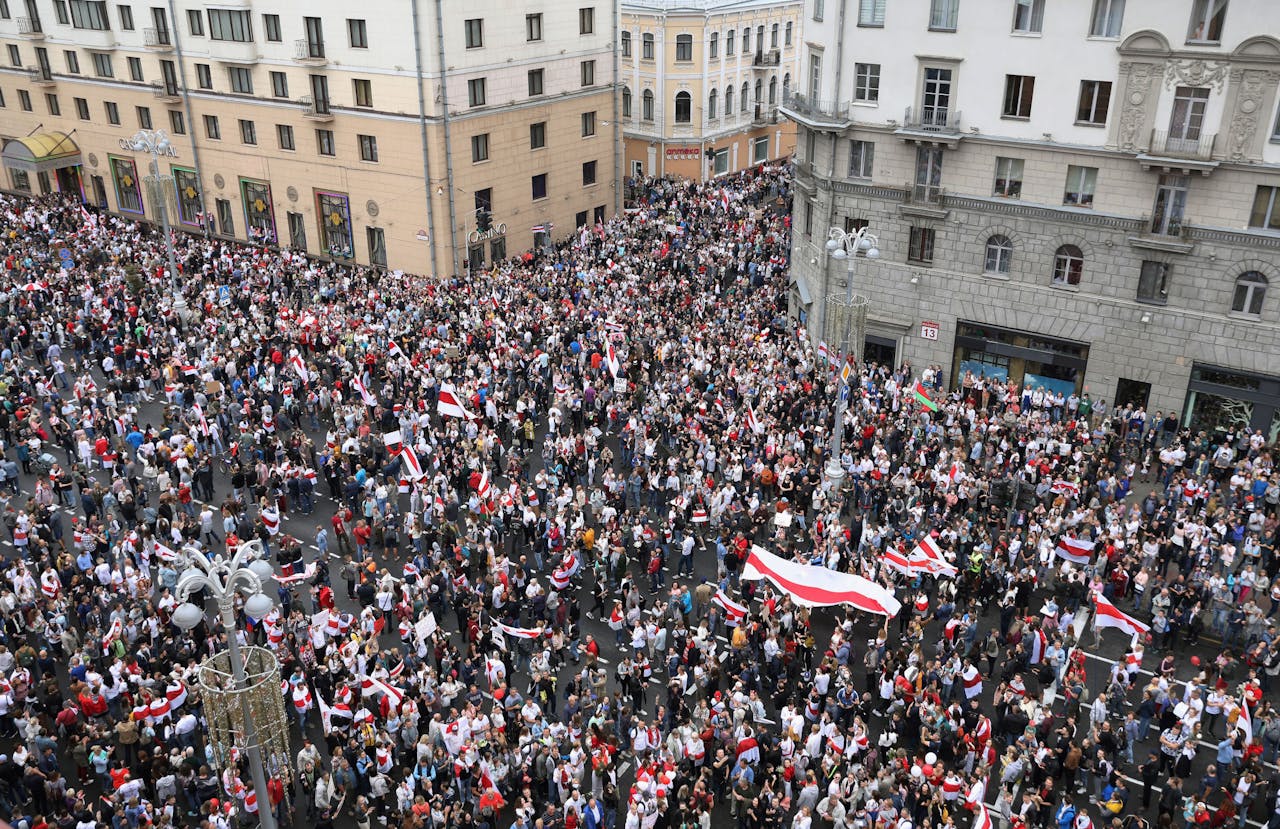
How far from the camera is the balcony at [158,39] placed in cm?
6053

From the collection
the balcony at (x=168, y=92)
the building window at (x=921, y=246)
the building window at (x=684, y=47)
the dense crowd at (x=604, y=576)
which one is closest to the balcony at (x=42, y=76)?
the balcony at (x=168, y=92)

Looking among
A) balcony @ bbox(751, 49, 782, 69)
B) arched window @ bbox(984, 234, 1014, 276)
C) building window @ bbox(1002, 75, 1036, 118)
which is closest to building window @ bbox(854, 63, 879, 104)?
building window @ bbox(1002, 75, 1036, 118)

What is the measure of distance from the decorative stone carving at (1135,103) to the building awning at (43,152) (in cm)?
6563

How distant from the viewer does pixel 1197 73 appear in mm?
33844

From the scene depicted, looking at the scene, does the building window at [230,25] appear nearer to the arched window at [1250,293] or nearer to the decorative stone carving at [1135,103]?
the decorative stone carving at [1135,103]

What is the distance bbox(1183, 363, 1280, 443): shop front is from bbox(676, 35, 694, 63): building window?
4313 cm

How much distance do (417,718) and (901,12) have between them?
30718mm

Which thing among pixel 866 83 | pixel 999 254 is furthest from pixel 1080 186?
pixel 866 83

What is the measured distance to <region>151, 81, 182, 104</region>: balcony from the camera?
61.8 metres

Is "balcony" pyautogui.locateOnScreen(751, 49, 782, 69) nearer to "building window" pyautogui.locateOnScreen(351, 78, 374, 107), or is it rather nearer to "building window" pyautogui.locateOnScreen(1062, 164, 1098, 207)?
"building window" pyautogui.locateOnScreen(351, 78, 374, 107)

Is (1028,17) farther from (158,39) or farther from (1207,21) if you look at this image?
(158,39)

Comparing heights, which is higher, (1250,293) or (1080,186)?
(1080,186)

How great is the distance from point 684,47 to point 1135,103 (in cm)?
3960

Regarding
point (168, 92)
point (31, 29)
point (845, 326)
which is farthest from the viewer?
point (31, 29)
